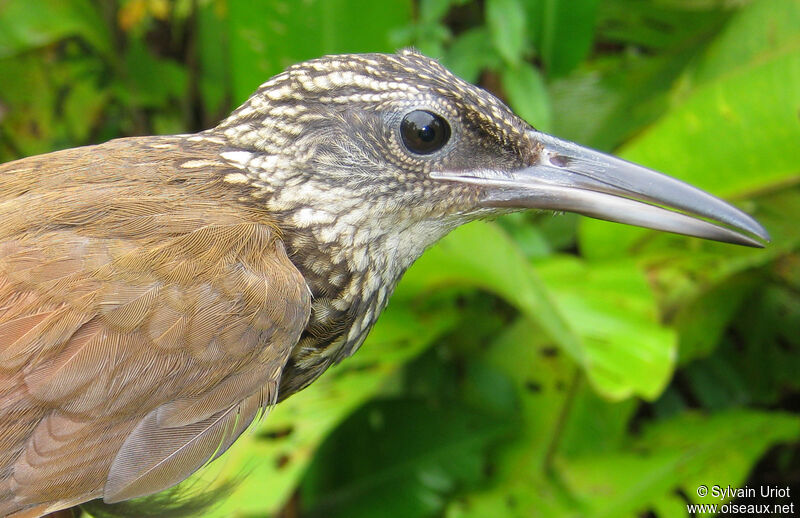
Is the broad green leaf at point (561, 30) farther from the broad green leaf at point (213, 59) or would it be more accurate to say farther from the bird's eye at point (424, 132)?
the bird's eye at point (424, 132)

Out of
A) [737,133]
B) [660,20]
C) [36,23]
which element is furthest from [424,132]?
[660,20]

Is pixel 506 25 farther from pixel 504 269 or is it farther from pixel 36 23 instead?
pixel 36 23

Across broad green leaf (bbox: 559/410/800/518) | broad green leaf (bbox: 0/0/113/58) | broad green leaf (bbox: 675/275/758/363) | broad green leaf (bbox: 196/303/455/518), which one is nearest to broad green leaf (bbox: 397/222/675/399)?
broad green leaf (bbox: 196/303/455/518)

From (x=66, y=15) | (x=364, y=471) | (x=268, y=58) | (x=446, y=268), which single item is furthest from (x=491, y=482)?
(x=66, y=15)

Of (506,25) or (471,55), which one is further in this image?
(471,55)

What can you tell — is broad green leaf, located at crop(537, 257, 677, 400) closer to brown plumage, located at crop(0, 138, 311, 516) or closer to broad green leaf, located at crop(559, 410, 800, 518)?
broad green leaf, located at crop(559, 410, 800, 518)

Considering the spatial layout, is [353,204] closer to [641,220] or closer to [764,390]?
[641,220]

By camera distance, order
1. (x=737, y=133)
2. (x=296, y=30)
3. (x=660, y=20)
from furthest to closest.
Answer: (x=660, y=20)
(x=296, y=30)
(x=737, y=133)
